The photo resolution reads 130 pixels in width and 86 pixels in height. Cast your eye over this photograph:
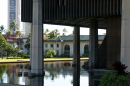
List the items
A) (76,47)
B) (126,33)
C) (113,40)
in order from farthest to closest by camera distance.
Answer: (76,47), (113,40), (126,33)

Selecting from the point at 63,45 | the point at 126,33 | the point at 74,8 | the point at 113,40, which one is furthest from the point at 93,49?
the point at 63,45

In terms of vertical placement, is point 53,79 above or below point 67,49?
above

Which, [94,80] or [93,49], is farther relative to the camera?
[93,49]

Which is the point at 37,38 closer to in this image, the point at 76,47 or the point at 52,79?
the point at 52,79

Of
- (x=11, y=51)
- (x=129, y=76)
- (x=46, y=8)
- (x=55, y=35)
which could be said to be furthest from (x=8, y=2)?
(x=129, y=76)

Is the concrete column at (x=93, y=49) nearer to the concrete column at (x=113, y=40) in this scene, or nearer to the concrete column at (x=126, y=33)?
the concrete column at (x=113, y=40)

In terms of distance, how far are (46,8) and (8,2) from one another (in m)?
183

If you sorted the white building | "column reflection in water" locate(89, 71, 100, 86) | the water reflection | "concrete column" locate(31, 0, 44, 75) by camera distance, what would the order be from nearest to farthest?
"column reflection in water" locate(89, 71, 100, 86) → the water reflection → "concrete column" locate(31, 0, 44, 75) → the white building

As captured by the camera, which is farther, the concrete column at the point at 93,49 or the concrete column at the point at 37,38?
the concrete column at the point at 93,49

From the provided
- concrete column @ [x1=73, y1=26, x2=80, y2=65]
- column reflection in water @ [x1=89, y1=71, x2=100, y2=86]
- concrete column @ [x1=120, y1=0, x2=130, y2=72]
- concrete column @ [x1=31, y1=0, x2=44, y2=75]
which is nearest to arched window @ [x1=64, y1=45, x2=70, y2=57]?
concrete column @ [x1=73, y1=26, x2=80, y2=65]

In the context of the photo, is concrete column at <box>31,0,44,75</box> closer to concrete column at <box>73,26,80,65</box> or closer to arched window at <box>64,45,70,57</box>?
concrete column at <box>73,26,80,65</box>

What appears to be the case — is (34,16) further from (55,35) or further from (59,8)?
(55,35)

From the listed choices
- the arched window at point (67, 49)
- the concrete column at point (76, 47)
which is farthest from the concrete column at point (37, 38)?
the arched window at point (67, 49)

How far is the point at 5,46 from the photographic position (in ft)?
222
